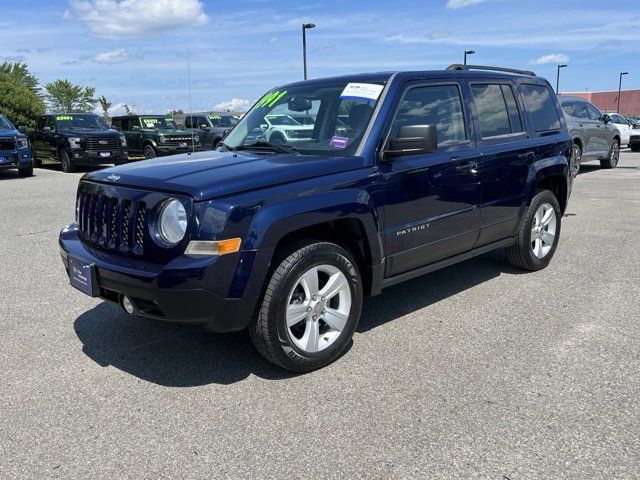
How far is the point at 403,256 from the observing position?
4.05m

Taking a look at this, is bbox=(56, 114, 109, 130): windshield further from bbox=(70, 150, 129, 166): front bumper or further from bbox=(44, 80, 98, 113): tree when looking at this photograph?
bbox=(44, 80, 98, 113): tree

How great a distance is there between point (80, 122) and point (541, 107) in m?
15.9

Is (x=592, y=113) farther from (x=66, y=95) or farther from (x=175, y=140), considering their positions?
(x=66, y=95)

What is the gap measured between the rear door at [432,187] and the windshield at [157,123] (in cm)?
1714

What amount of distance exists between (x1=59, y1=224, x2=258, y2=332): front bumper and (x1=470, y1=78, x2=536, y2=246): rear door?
2.46m

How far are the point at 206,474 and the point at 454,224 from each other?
269cm

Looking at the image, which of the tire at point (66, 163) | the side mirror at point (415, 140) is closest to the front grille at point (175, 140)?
the tire at point (66, 163)

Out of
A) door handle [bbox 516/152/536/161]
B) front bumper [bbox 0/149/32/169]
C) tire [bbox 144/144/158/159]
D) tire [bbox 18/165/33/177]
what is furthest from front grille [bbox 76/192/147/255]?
tire [bbox 144/144/158/159]

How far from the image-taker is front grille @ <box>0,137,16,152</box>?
14.8 meters

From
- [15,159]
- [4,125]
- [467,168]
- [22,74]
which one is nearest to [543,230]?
[467,168]

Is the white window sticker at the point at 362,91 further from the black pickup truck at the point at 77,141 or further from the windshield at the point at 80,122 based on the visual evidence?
the windshield at the point at 80,122

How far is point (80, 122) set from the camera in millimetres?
18016

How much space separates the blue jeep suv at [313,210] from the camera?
3.12m

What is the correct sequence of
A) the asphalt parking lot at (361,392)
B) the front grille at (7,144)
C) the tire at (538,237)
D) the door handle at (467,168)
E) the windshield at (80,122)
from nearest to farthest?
1. the asphalt parking lot at (361,392)
2. the door handle at (467,168)
3. the tire at (538,237)
4. the front grille at (7,144)
5. the windshield at (80,122)
